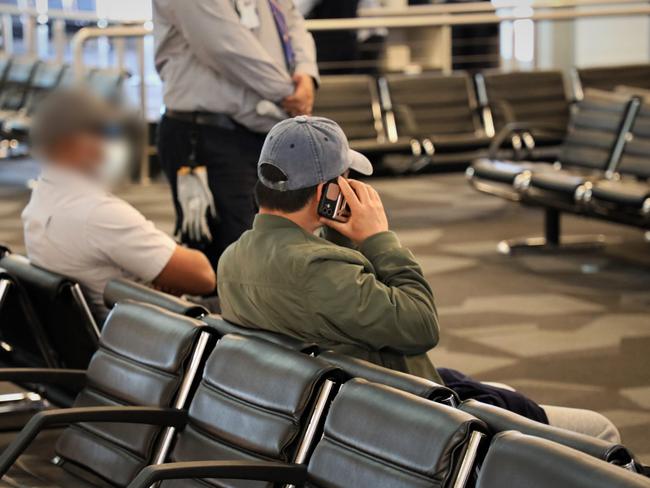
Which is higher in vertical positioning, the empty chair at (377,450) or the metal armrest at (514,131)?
the empty chair at (377,450)

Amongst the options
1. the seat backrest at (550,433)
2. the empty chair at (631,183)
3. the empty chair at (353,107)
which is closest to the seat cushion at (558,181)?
the empty chair at (631,183)

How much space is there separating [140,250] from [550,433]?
1.91m

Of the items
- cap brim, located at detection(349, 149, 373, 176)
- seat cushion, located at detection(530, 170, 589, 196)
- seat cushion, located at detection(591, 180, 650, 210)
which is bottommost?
seat cushion, located at detection(530, 170, 589, 196)

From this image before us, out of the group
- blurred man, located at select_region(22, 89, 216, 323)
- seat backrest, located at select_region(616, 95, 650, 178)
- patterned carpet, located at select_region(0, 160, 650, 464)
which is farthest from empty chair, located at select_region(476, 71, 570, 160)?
blurred man, located at select_region(22, 89, 216, 323)

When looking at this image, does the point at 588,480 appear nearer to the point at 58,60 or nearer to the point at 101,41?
the point at 58,60

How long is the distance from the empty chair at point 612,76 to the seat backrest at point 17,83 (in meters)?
5.36

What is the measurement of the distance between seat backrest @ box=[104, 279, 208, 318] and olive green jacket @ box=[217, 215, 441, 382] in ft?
0.84

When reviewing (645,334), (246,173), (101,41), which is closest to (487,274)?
(645,334)

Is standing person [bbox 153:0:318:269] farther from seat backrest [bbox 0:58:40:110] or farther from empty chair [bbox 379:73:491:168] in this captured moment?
seat backrest [bbox 0:58:40:110]

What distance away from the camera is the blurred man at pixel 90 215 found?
12.0ft

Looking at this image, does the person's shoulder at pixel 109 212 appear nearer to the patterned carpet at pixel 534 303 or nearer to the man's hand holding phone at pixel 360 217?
the man's hand holding phone at pixel 360 217

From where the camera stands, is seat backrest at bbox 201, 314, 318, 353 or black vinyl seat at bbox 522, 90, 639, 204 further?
black vinyl seat at bbox 522, 90, 639, 204

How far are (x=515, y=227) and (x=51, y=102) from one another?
507 centimetres

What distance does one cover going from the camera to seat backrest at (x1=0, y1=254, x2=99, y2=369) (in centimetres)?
362
